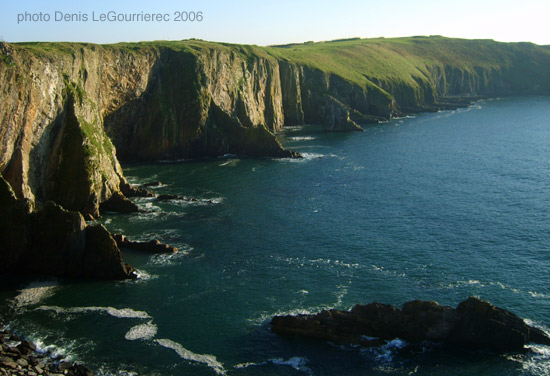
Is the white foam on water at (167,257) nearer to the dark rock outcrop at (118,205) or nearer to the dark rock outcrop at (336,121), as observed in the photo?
the dark rock outcrop at (118,205)

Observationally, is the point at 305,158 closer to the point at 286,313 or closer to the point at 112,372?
the point at 286,313

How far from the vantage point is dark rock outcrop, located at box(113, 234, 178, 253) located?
65000mm

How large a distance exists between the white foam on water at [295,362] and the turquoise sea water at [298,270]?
0.13 metres

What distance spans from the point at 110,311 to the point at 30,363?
995 cm

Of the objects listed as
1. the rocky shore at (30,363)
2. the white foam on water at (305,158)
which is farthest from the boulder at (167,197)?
the rocky shore at (30,363)

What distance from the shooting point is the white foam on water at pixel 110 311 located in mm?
49938

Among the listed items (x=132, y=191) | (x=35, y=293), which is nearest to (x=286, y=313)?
(x=35, y=293)

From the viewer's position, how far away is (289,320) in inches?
1834

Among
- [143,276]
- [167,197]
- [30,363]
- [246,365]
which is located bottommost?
[246,365]

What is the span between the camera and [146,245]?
65.6 meters

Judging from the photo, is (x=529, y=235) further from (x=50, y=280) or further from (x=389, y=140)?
(x=389, y=140)

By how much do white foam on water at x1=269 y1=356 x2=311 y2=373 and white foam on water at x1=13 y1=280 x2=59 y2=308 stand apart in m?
26.2

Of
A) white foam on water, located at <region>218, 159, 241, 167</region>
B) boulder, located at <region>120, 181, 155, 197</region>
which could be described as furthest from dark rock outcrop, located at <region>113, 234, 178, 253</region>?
white foam on water, located at <region>218, 159, 241, 167</region>

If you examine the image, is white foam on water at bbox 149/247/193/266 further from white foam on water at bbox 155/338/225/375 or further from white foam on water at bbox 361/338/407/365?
white foam on water at bbox 361/338/407/365
